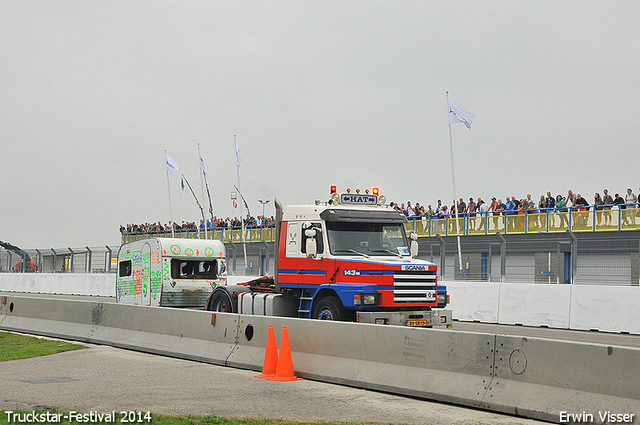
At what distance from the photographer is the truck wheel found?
44.2 feet

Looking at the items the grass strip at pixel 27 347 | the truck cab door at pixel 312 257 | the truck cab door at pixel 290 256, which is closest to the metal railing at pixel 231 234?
the truck cab door at pixel 290 256

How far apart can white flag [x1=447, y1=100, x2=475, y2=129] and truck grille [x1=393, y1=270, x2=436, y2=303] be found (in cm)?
1974

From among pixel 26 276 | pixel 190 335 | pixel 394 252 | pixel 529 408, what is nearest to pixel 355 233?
pixel 394 252

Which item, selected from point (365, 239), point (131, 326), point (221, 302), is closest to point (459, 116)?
point (221, 302)

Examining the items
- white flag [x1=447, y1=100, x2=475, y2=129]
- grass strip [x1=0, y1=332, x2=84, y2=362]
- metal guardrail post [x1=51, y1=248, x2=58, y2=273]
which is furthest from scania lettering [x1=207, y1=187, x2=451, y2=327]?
metal guardrail post [x1=51, y1=248, x2=58, y2=273]

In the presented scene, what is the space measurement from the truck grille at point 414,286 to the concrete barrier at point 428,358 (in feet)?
10.5

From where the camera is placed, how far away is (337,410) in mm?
7879

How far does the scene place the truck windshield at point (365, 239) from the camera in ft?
46.7

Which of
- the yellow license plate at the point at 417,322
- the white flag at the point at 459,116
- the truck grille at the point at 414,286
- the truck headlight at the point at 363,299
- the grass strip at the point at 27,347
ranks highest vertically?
the white flag at the point at 459,116

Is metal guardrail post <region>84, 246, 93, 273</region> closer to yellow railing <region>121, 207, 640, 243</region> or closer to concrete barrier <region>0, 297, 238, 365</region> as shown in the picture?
yellow railing <region>121, 207, 640, 243</region>

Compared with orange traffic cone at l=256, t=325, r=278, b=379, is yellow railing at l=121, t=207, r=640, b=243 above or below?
above

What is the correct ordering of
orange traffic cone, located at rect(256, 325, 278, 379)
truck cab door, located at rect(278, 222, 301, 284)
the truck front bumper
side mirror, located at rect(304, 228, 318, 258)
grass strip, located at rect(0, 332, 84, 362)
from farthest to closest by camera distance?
truck cab door, located at rect(278, 222, 301, 284), side mirror, located at rect(304, 228, 318, 258), the truck front bumper, grass strip, located at rect(0, 332, 84, 362), orange traffic cone, located at rect(256, 325, 278, 379)

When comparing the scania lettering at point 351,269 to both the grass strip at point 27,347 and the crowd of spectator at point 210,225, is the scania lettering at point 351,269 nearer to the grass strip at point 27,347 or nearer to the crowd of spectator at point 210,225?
the grass strip at point 27,347

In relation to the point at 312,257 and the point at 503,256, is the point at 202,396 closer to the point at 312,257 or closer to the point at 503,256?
the point at 312,257
